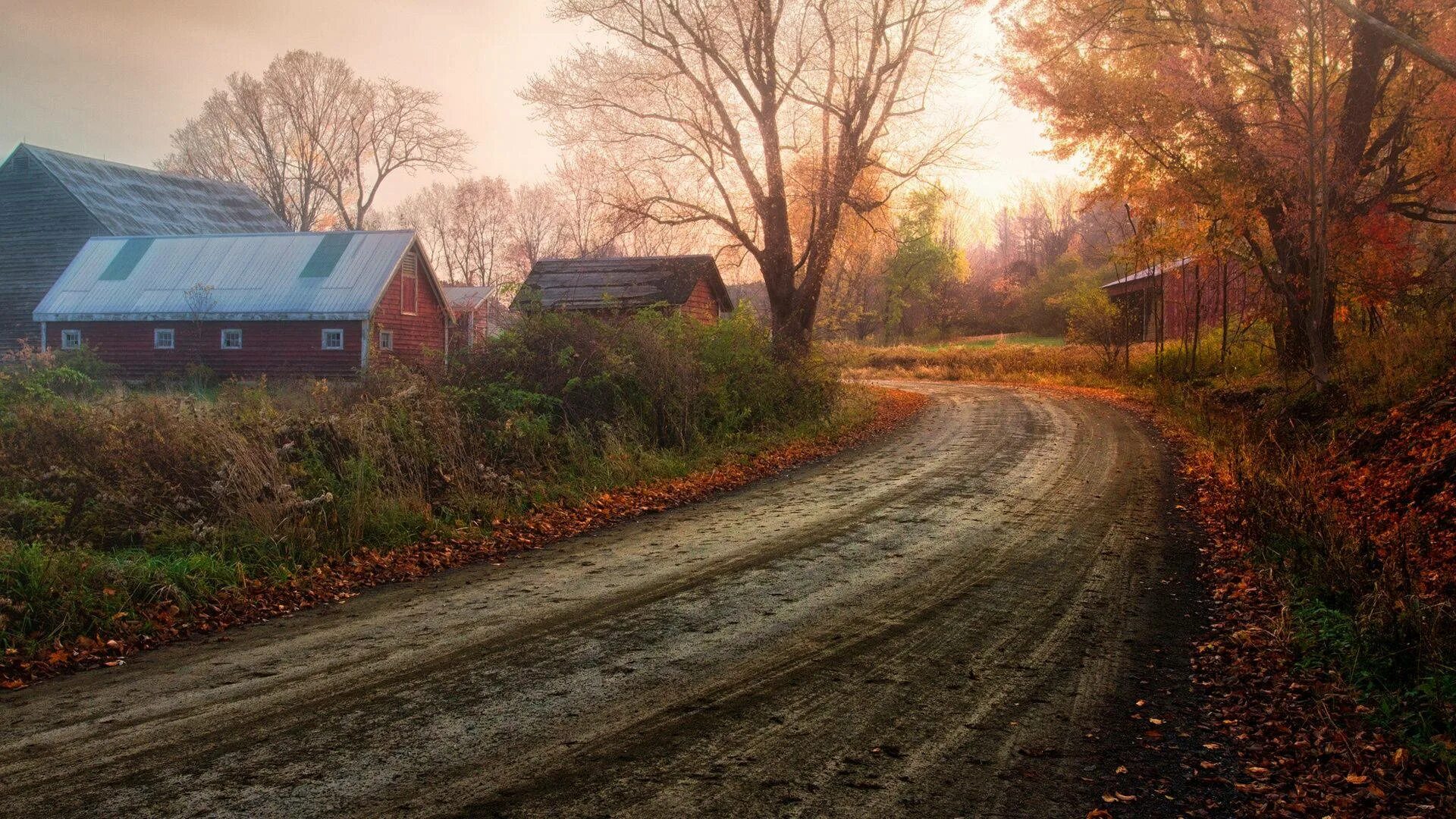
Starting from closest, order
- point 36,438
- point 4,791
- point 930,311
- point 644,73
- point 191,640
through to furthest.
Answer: point 4,791, point 191,640, point 36,438, point 644,73, point 930,311

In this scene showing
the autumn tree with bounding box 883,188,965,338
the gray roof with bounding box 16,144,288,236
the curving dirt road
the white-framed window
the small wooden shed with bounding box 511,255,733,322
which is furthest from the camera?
the autumn tree with bounding box 883,188,965,338

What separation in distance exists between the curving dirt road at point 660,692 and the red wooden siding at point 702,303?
2085 centimetres

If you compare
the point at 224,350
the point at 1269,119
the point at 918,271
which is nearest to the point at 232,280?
the point at 224,350

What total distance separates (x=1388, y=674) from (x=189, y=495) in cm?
930

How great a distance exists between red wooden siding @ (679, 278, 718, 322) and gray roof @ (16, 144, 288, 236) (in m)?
22.5

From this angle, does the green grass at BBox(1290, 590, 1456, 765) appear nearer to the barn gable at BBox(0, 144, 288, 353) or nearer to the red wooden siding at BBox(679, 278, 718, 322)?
the red wooden siding at BBox(679, 278, 718, 322)

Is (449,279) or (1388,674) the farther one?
(449,279)

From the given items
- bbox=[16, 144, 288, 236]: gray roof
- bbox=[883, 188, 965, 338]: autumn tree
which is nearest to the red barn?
bbox=[16, 144, 288, 236]: gray roof

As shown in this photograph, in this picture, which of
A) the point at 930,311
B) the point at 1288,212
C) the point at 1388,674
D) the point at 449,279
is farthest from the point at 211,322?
the point at 930,311

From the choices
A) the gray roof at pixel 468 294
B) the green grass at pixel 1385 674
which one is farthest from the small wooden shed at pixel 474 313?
the green grass at pixel 1385 674

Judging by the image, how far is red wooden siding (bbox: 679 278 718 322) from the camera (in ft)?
96.9

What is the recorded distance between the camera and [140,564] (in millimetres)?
6984

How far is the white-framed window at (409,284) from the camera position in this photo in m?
33.1

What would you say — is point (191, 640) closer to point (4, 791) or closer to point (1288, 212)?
point (4, 791)
